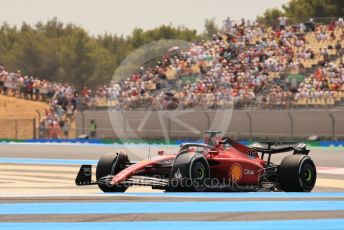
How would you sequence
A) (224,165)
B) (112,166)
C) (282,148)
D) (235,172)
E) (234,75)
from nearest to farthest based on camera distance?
(224,165)
(235,172)
(112,166)
(282,148)
(234,75)

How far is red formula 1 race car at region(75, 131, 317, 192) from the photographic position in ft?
47.1

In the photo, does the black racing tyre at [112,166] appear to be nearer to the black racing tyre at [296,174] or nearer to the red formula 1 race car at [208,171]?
the red formula 1 race car at [208,171]

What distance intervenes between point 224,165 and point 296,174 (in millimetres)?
1296

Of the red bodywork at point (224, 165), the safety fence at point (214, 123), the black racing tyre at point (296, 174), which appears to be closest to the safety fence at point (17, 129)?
the safety fence at point (214, 123)

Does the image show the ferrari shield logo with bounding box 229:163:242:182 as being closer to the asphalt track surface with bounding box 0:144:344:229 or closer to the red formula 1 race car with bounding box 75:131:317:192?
the red formula 1 race car with bounding box 75:131:317:192

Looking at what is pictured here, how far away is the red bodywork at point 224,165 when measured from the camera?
14.8m

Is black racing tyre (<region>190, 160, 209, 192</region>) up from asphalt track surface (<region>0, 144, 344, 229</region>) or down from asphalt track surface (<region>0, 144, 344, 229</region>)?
up

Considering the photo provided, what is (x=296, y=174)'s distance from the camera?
15.2 meters

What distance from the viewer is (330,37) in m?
47.4

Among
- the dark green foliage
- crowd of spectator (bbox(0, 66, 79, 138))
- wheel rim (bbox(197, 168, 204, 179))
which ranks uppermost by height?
the dark green foliage

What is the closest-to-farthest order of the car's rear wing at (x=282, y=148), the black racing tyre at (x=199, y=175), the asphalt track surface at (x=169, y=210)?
the asphalt track surface at (x=169, y=210) < the black racing tyre at (x=199, y=175) < the car's rear wing at (x=282, y=148)

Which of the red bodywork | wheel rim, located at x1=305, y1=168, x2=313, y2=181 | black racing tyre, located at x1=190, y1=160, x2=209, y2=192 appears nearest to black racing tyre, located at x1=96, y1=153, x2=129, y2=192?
the red bodywork

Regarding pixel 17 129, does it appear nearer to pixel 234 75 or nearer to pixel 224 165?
pixel 234 75

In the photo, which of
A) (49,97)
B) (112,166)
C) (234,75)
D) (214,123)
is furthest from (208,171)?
(49,97)
